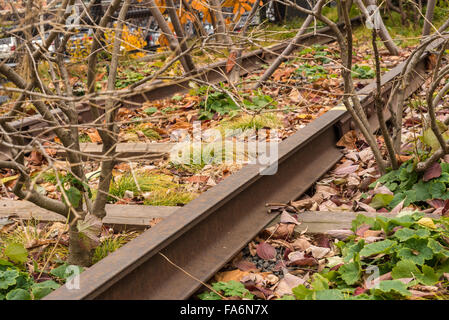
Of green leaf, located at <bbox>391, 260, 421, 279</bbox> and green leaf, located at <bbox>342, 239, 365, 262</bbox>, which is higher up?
green leaf, located at <bbox>342, 239, 365, 262</bbox>

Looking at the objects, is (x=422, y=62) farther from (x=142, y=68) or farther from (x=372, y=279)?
(x=372, y=279)

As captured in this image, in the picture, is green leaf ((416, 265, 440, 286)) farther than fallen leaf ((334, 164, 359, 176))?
No

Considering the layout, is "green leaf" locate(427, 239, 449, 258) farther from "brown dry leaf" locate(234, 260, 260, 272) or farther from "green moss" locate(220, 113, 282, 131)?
"green moss" locate(220, 113, 282, 131)

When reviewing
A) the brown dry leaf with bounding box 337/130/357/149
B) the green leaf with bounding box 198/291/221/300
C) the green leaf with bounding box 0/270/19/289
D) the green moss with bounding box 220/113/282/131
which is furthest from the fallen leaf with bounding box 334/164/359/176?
the green leaf with bounding box 0/270/19/289

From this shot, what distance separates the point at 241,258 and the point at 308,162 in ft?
4.65

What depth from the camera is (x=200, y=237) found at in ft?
10.1

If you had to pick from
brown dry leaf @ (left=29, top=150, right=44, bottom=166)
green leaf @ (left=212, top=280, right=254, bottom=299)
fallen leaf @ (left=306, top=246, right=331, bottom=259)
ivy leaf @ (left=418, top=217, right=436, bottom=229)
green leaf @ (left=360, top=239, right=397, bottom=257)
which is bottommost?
green leaf @ (left=212, top=280, right=254, bottom=299)

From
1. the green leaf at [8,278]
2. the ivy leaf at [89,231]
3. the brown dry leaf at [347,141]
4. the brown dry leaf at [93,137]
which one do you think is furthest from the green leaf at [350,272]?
the brown dry leaf at [93,137]

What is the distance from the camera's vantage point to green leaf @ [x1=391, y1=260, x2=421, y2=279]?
2650 millimetres

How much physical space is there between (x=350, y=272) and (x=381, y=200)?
1.03 m

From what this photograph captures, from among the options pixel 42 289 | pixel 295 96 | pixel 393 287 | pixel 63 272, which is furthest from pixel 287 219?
pixel 295 96

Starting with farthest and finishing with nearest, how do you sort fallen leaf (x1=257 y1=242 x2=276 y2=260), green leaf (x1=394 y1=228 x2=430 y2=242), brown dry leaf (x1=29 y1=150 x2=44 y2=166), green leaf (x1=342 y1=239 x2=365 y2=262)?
brown dry leaf (x1=29 y1=150 x2=44 y2=166), fallen leaf (x1=257 y1=242 x2=276 y2=260), green leaf (x1=342 y1=239 x2=365 y2=262), green leaf (x1=394 y1=228 x2=430 y2=242)

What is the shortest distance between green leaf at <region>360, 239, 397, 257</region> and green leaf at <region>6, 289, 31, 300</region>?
1543 mm

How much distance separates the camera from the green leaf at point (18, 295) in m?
2.63
